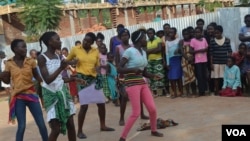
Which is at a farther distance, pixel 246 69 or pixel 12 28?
pixel 12 28

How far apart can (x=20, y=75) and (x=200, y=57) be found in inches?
196

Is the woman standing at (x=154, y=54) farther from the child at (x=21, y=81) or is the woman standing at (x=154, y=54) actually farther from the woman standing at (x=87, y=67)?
the child at (x=21, y=81)

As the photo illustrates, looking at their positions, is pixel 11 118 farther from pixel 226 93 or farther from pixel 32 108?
pixel 226 93

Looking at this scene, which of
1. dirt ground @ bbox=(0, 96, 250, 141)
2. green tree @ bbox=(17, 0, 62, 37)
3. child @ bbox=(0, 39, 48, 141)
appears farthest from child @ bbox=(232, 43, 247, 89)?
green tree @ bbox=(17, 0, 62, 37)

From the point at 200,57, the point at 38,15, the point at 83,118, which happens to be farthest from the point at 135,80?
the point at 38,15

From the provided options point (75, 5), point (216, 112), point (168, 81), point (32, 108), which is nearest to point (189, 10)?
point (75, 5)

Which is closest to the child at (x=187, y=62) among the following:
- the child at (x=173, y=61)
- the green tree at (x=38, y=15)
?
the child at (x=173, y=61)

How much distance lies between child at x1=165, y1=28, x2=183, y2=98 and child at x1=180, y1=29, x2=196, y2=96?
13cm

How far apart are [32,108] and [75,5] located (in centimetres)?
2002

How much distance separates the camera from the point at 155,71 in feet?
32.6

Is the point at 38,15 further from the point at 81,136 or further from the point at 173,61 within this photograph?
the point at 81,136

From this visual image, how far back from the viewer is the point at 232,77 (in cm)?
906

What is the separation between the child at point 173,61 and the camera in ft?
31.8

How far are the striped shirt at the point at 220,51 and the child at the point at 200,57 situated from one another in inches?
6.9
